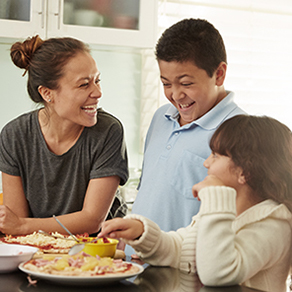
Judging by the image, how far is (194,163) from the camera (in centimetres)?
145

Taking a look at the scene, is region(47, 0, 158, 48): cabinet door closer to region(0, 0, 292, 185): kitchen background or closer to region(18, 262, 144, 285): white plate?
region(0, 0, 292, 185): kitchen background

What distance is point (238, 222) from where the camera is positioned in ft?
3.55

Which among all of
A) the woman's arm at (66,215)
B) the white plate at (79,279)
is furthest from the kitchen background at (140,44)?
the white plate at (79,279)

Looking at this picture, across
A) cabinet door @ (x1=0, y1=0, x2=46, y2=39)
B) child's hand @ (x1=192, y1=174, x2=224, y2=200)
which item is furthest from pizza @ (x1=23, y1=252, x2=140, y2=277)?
cabinet door @ (x1=0, y1=0, x2=46, y2=39)

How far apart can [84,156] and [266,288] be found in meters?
0.88

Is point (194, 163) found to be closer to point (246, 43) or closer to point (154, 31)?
point (154, 31)

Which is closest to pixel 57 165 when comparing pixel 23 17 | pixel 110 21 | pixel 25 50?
pixel 25 50

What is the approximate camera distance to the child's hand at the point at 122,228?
1016 millimetres

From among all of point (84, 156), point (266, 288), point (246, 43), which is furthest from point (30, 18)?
point (266, 288)

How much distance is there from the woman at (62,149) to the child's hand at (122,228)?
61cm

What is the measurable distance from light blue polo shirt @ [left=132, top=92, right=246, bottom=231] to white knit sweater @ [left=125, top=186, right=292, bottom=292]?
290mm

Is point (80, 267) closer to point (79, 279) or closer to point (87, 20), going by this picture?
point (79, 279)

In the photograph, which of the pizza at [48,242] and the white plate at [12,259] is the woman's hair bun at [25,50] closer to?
the pizza at [48,242]

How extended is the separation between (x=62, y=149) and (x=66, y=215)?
271 millimetres
